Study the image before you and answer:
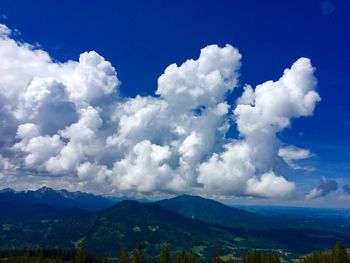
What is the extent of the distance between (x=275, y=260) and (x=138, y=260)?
70906 millimetres

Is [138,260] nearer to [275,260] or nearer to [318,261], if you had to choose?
[275,260]

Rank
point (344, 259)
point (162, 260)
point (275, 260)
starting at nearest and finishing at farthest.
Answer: point (344, 259) → point (162, 260) → point (275, 260)

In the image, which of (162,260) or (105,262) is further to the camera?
(105,262)

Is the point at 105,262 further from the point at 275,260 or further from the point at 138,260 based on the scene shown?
the point at 275,260

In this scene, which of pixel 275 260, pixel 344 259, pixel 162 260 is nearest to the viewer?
pixel 344 259

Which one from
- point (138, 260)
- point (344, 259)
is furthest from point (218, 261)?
point (344, 259)

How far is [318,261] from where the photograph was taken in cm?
17675

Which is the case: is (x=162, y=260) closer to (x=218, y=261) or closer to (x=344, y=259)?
(x=218, y=261)

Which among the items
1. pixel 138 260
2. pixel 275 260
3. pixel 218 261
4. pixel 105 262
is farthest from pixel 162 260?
pixel 275 260

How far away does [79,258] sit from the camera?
197 meters

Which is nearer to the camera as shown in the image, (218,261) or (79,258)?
(218,261)

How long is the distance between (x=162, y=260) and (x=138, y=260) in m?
11.4

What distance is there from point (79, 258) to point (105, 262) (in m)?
13.8

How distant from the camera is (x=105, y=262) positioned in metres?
197
